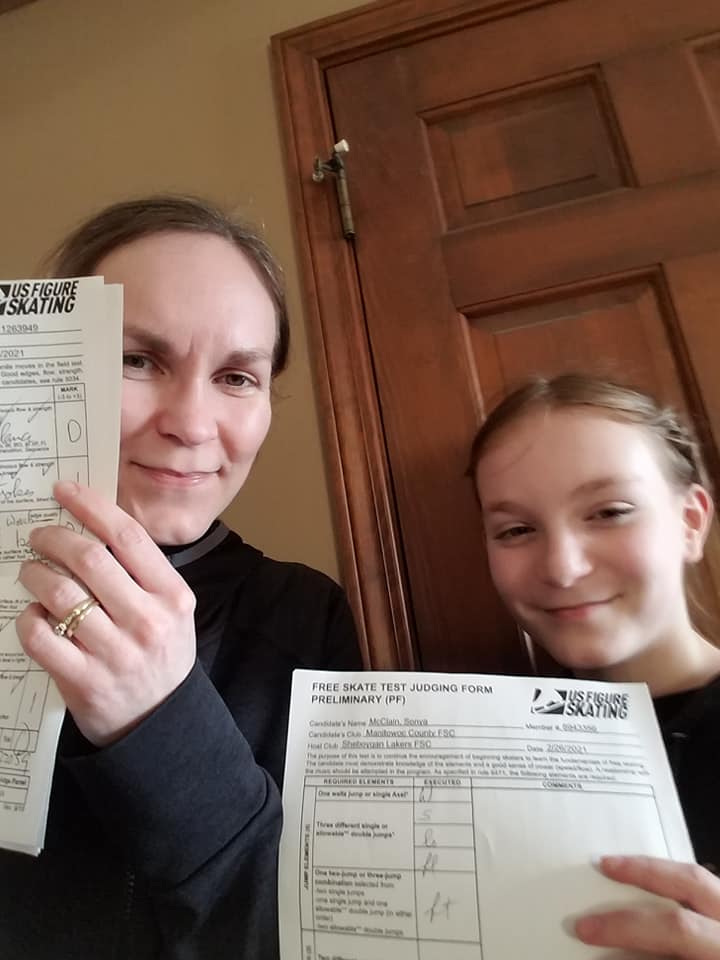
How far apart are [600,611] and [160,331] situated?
44cm

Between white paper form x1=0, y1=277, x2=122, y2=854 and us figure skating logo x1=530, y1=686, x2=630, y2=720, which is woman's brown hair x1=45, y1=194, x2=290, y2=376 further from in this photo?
us figure skating logo x1=530, y1=686, x2=630, y2=720

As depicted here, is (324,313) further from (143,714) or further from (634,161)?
(143,714)

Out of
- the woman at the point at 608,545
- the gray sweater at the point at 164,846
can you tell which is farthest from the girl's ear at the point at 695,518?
the gray sweater at the point at 164,846

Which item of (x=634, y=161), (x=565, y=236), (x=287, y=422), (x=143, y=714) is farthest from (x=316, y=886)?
(x=634, y=161)

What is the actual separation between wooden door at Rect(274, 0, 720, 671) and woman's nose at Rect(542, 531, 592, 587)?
0.59 feet

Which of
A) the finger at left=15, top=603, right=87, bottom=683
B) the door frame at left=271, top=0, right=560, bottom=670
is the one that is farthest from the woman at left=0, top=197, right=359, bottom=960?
the door frame at left=271, top=0, right=560, bottom=670

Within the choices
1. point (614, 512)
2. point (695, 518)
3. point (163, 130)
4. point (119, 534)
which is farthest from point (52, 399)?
point (163, 130)

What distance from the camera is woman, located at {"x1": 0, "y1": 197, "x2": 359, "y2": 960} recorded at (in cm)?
41

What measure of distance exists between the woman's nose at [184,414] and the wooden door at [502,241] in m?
0.30

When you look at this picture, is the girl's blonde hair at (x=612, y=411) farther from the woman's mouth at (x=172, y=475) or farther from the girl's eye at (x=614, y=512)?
the woman's mouth at (x=172, y=475)

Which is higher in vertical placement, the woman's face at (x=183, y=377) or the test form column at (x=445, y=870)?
the woman's face at (x=183, y=377)

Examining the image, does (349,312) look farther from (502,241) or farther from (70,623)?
(70,623)

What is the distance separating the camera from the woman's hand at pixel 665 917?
14.4 inches

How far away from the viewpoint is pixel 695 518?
65 cm
